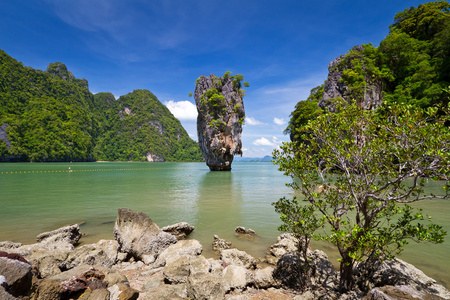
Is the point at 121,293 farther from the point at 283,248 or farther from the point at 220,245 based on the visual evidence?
the point at 283,248

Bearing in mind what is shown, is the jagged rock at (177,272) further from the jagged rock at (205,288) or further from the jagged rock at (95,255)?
the jagged rock at (95,255)

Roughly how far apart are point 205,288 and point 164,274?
1.73 meters

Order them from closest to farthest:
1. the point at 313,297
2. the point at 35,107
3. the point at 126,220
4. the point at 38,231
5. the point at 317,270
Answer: the point at 313,297, the point at 317,270, the point at 126,220, the point at 38,231, the point at 35,107

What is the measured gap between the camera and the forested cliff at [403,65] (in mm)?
30938

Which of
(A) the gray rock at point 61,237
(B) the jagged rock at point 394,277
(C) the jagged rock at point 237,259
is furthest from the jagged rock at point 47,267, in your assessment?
(B) the jagged rock at point 394,277

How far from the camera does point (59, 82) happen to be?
458 feet

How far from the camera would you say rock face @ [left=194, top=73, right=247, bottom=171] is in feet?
172

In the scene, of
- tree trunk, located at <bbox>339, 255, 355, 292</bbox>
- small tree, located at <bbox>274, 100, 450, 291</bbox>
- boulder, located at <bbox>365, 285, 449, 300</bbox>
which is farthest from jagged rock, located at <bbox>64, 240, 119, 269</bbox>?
boulder, located at <bbox>365, 285, 449, 300</bbox>

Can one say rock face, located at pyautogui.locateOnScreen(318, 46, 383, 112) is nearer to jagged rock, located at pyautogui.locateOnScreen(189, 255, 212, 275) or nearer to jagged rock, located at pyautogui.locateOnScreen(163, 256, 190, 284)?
jagged rock, located at pyautogui.locateOnScreen(189, 255, 212, 275)

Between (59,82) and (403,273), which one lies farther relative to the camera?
(59,82)

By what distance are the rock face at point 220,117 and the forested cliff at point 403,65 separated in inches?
848

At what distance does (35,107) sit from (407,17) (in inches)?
5757

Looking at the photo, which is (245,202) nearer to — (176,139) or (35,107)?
(35,107)

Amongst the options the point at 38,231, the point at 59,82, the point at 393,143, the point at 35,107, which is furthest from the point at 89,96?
the point at 393,143
